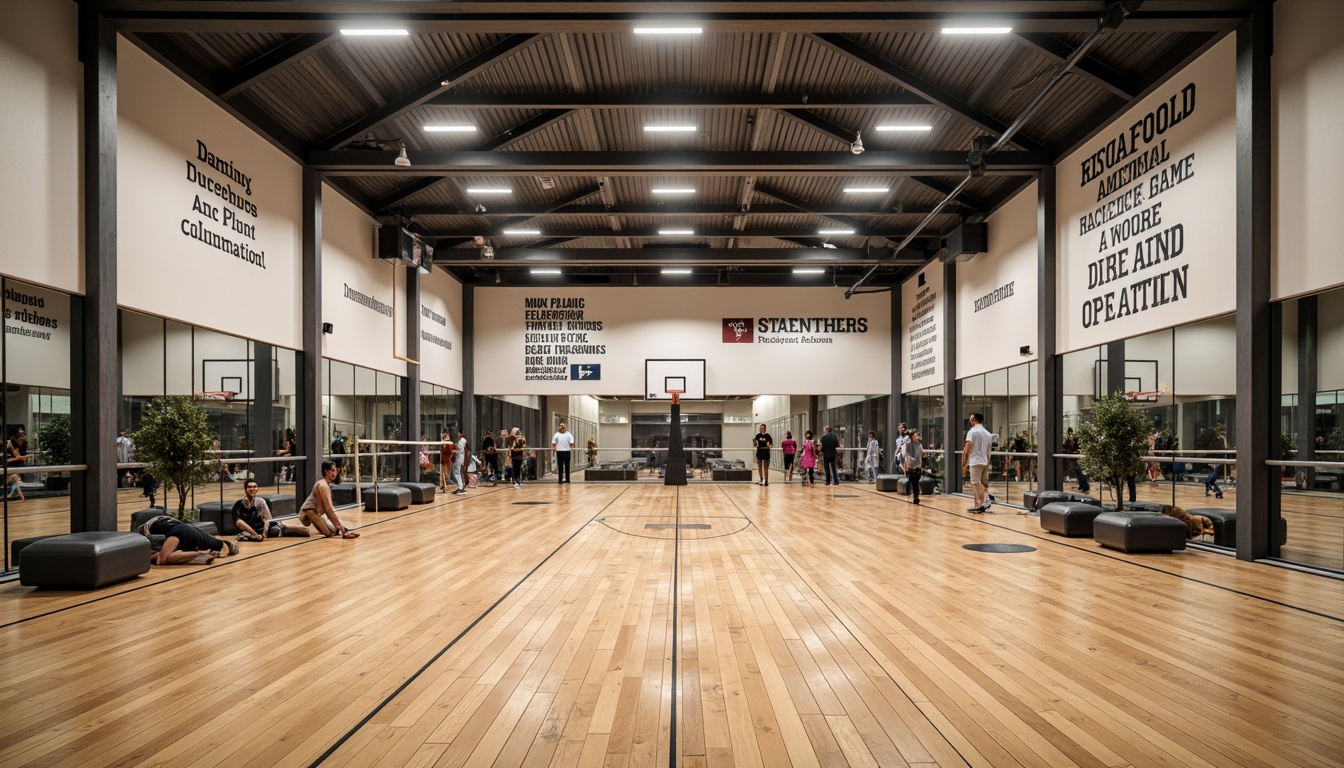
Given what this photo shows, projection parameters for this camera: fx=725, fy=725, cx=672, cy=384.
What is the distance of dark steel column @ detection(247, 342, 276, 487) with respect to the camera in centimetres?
1047

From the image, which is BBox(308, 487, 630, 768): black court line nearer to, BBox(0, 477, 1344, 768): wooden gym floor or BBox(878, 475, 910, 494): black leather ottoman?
BBox(0, 477, 1344, 768): wooden gym floor

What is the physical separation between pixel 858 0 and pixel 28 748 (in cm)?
822

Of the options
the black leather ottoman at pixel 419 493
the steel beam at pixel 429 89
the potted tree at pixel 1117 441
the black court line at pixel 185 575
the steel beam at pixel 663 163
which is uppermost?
the steel beam at pixel 429 89

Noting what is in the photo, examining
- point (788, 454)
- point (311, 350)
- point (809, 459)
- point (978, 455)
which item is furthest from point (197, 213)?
Answer: point (788, 454)

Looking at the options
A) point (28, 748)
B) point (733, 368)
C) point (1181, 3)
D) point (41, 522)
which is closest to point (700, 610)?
point (28, 748)

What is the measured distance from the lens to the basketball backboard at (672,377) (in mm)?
19922

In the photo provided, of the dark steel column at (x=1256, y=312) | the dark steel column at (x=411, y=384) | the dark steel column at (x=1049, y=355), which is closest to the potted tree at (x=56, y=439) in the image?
the dark steel column at (x=411, y=384)

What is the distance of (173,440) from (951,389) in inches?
559

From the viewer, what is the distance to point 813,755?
9.12ft

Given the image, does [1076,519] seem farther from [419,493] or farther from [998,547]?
[419,493]

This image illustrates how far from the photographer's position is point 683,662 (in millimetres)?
3926

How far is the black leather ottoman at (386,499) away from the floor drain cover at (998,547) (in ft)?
29.5

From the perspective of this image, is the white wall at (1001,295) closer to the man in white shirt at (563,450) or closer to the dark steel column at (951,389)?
the dark steel column at (951,389)

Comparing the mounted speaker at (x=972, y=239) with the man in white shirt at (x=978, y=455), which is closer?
the man in white shirt at (x=978, y=455)
